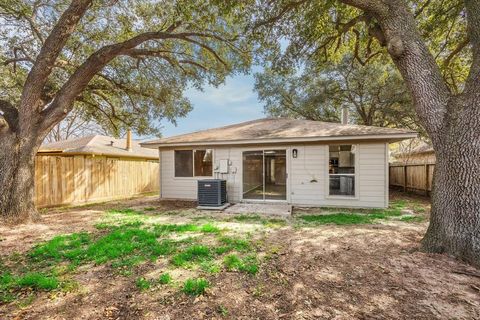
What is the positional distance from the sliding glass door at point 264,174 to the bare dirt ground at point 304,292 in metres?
5.05

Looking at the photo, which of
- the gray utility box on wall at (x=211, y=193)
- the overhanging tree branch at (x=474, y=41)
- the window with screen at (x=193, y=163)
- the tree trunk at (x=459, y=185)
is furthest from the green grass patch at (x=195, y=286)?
the window with screen at (x=193, y=163)

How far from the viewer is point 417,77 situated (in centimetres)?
372

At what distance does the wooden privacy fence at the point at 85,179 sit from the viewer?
8.15 m

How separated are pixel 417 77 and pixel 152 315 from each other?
493 centimetres

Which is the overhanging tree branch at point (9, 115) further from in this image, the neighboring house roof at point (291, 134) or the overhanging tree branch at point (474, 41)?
the overhanging tree branch at point (474, 41)

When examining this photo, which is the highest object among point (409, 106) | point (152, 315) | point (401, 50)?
point (409, 106)

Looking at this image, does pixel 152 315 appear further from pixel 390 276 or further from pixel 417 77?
pixel 417 77

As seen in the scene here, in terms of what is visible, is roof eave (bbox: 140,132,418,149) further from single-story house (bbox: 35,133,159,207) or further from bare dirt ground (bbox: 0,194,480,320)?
bare dirt ground (bbox: 0,194,480,320)

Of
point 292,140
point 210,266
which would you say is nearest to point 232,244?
point 210,266

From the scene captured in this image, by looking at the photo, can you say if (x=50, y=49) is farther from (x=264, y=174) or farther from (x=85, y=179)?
(x=264, y=174)

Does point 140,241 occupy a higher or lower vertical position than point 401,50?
lower

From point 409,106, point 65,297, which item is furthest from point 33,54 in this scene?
A: point 409,106

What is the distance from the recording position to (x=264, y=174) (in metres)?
8.95

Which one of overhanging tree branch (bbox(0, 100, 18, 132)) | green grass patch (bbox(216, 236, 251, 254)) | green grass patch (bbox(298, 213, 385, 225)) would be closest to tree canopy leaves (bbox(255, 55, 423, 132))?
green grass patch (bbox(298, 213, 385, 225))
